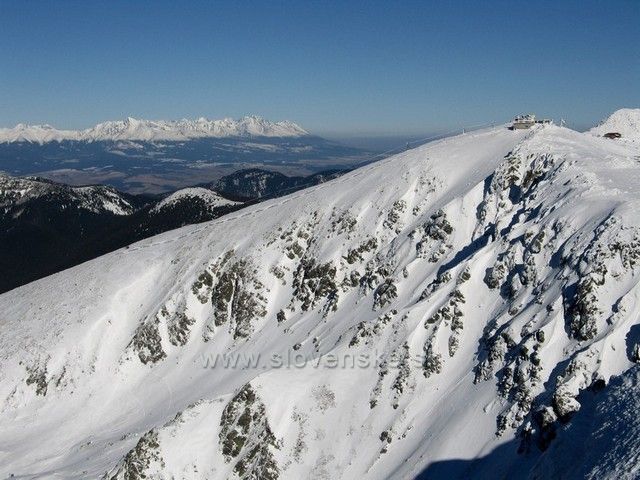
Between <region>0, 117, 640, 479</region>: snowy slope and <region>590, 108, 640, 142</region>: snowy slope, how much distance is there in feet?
160

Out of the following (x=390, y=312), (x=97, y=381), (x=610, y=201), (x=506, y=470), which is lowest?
(x=97, y=381)

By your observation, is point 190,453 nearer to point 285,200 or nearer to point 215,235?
point 215,235

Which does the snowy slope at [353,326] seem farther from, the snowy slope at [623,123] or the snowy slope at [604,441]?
the snowy slope at [623,123]

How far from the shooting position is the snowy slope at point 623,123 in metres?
114

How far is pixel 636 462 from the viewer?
17219 millimetres

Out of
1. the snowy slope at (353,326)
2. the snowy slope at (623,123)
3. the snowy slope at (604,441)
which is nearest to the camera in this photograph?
the snowy slope at (604,441)

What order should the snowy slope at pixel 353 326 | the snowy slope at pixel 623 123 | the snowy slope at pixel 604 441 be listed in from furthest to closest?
the snowy slope at pixel 623 123
the snowy slope at pixel 353 326
the snowy slope at pixel 604 441

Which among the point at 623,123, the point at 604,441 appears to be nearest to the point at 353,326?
the point at 604,441

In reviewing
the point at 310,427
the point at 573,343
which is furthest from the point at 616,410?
the point at 310,427

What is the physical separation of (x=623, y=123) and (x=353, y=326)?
325ft

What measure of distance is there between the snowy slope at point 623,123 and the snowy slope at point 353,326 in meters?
48.8

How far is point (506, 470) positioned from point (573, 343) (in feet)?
38.0

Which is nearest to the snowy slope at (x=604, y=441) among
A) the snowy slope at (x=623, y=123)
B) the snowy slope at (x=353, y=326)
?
the snowy slope at (x=353, y=326)

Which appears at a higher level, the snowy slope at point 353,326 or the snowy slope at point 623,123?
the snowy slope at point 623,123
